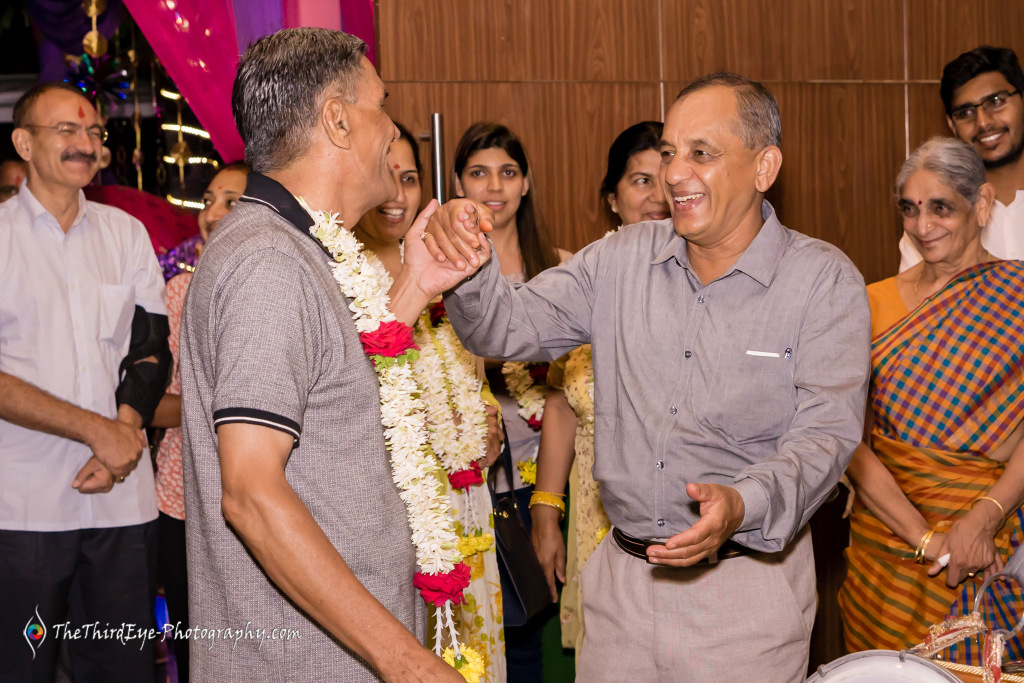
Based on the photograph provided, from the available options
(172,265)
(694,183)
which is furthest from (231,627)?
(172,265)

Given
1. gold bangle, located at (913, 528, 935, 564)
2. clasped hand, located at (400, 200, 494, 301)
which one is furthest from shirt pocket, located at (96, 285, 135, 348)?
gold bangle, located at (913, 528, 935, 564)

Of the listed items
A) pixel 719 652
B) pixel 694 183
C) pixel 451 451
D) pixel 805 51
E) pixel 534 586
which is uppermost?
pixel 805 51

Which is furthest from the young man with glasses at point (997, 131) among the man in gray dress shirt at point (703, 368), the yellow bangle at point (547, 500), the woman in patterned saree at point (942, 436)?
the man in gray dress shirt at point (703, 368)

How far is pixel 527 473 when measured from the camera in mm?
3160

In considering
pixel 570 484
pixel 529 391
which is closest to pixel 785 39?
pixel 529 391

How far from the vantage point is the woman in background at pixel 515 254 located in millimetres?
3125

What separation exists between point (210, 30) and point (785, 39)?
247cm

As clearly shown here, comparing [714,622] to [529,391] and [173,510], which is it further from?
[173,510]

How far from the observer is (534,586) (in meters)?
2.56

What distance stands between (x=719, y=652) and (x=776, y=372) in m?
0.56

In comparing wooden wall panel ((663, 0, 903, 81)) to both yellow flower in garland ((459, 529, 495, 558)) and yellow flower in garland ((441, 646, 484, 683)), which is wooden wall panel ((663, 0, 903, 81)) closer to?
yellow flower in garland ((459, 529, 495, 558))

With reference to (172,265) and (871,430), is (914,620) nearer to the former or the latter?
(871,430)

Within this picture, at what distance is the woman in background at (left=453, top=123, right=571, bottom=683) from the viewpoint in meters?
3.12

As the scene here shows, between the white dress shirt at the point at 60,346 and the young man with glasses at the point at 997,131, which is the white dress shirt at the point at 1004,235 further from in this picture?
the white dress shirt at the point at 60,346
